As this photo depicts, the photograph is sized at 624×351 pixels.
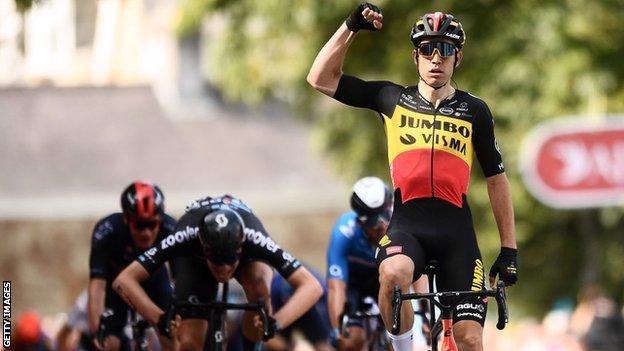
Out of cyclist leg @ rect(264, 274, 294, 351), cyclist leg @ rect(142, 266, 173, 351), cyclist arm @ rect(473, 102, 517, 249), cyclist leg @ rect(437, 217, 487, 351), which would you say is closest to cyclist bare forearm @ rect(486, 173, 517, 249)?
cyclist arm @ rect(473, 102, 517, 249)

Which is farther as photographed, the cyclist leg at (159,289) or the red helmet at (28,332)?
the red helmet at (28,332)

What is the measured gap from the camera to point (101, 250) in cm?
1396

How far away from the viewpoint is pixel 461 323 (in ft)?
35.2

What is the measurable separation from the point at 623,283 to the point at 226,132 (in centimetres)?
2145

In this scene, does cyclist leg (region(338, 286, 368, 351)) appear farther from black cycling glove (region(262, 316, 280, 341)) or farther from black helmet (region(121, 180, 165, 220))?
black cycling glove (region(262, 316, 280, 341))

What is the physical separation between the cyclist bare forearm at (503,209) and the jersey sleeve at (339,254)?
3.28 meters

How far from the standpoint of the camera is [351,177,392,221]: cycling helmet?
13484mm

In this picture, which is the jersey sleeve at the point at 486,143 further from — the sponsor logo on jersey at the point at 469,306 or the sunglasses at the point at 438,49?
the sponsor logo on jersey at the point at 469,306

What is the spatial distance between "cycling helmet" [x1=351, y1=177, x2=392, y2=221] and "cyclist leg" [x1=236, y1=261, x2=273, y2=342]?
108 cm

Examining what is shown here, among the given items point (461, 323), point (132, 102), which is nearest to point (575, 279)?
point (132, 102)

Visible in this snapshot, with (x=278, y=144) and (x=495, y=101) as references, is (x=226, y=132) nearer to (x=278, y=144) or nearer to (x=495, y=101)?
(x=278, y=144)

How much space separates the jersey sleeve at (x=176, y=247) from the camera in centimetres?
1231

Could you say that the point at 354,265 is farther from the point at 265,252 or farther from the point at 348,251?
the point at 265,252

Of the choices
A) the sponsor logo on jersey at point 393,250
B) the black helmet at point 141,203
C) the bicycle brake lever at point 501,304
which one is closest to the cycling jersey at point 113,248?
the black helmet at point 141,203
